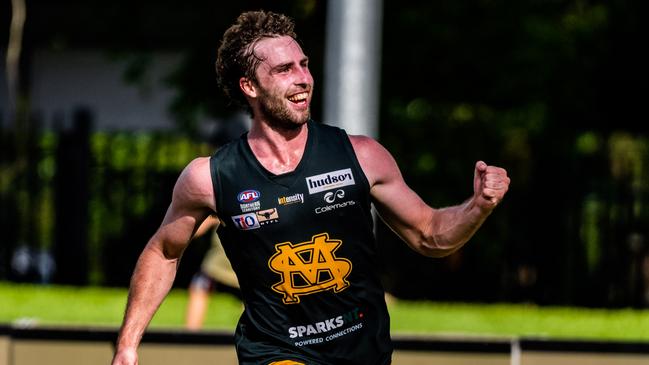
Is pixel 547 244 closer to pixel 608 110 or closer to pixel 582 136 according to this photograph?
pixel 582 136

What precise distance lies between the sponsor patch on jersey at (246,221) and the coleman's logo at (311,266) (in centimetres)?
12

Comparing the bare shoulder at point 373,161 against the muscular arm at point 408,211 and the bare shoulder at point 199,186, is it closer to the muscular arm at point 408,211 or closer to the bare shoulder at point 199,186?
the muscular arm at point 408,211

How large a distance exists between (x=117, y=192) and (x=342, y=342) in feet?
28.2

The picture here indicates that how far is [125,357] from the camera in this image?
17.5 ft

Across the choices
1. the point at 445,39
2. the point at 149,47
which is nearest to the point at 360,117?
the point at 445,39

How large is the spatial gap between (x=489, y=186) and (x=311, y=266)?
77 cm

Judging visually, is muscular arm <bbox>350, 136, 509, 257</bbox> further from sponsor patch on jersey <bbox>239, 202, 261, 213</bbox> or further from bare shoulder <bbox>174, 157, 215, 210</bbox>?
bare shoulder <bbox>174, 157, 215, 210</bbox>

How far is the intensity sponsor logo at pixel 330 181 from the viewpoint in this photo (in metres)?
5.17

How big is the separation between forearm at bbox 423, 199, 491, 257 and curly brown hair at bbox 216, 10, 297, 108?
0.91m

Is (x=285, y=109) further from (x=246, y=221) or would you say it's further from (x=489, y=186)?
(x=489, y=186)

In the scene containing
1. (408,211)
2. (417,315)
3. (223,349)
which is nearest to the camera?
(408,211)

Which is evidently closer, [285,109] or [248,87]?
[285,109]

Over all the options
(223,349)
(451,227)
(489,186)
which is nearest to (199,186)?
(451,227)

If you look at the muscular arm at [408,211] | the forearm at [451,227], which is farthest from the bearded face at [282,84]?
the forearm at [451,227]
